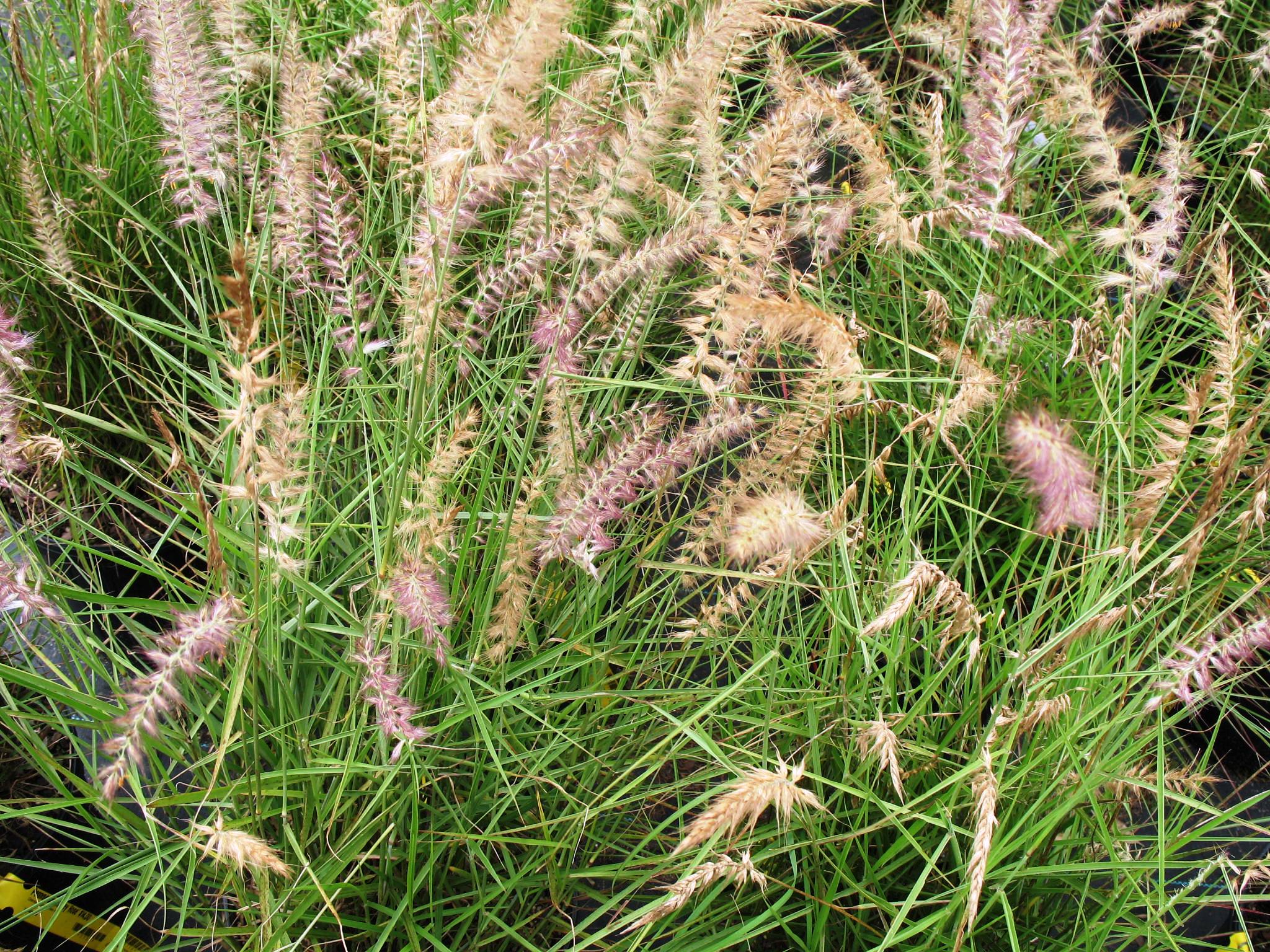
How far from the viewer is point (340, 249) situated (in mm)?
1768

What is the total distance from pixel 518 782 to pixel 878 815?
0.59 meters

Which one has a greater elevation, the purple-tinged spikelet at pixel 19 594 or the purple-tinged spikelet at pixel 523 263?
the purple-tinged spikelet at pixel 523 263

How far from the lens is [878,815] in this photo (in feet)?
5.32

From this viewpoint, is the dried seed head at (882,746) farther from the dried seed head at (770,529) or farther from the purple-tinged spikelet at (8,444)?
the purple-tinged spikelet at (8,444)

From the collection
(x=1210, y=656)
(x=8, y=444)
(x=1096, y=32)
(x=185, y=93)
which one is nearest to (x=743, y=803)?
(x=1210, y=656)

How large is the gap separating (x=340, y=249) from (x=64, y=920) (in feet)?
4.05

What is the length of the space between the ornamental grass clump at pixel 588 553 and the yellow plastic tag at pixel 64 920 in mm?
87

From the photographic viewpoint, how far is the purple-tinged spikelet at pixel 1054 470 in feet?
3.45

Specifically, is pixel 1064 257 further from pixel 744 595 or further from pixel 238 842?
pixel 238 842

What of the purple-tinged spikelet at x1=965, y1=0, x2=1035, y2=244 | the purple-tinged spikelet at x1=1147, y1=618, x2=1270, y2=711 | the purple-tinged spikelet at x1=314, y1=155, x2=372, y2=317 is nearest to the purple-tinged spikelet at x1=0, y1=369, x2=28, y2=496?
the purple-tinged spikelet at x1=314, y1=155, x2=372, y2=317

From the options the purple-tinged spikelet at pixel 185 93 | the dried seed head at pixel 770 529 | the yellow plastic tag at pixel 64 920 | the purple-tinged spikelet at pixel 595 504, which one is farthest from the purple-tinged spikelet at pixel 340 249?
the yellow plastic tag at pixel 64 920

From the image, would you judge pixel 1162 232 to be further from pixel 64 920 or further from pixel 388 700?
pixel 64 920

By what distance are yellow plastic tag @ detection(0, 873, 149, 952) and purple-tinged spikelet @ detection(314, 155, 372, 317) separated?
1.08m

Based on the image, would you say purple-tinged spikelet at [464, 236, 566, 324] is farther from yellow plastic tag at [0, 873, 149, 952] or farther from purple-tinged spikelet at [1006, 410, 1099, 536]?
yellow plastic tag at [0, 873, 149, 952]
